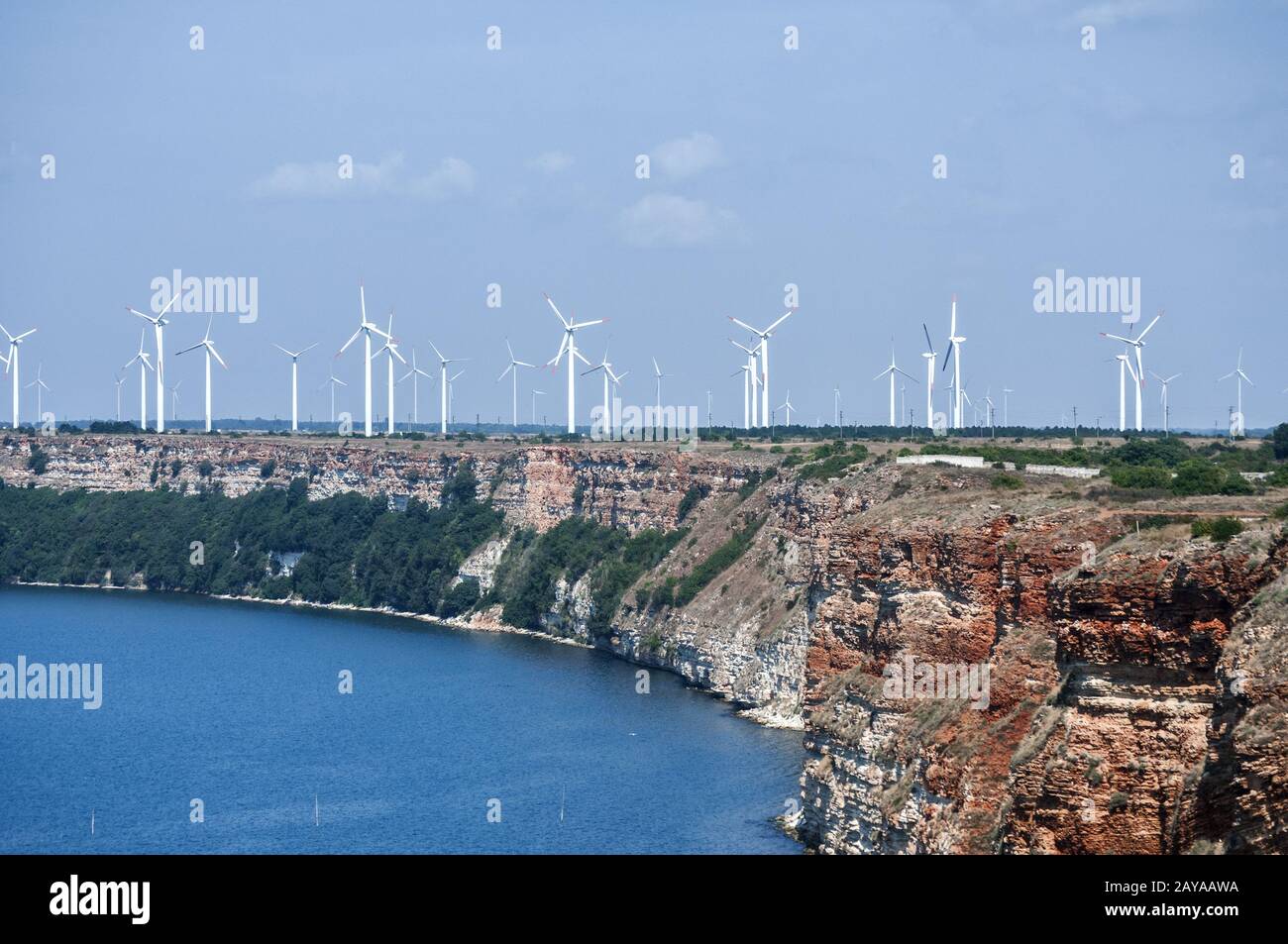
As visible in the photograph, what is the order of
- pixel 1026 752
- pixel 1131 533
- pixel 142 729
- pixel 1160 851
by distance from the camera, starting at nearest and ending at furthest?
pixel 1160 851
pixel 1026 752
pixel 1131 533
pixel 142 729

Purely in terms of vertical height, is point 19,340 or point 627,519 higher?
point 19,340

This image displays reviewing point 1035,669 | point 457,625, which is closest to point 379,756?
point 1035,669

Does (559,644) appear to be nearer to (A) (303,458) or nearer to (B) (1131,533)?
(A) (303,458)

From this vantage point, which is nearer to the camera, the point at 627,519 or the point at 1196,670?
the point at 1196,670

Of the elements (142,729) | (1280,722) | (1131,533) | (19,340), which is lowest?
(142,729)
